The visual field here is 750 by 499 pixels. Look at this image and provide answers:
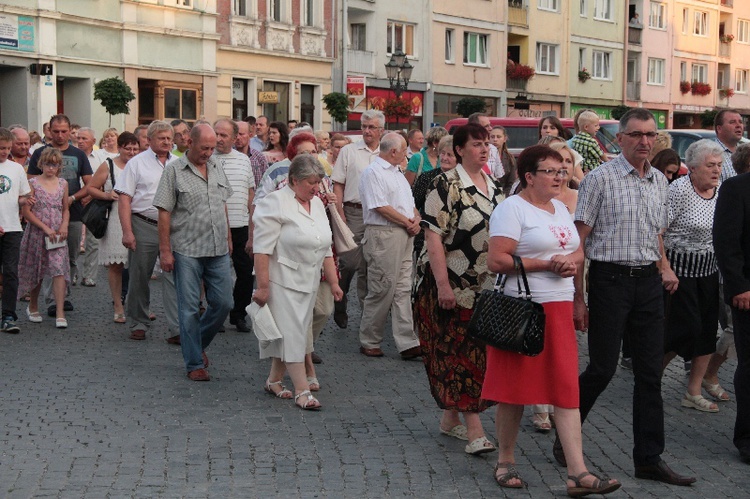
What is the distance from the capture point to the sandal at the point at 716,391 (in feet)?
30.4

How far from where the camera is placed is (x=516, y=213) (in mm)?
6477

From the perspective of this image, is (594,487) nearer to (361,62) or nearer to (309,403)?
(309,403)

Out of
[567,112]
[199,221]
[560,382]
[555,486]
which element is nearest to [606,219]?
[560,382]

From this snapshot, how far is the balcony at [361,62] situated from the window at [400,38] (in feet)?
4.65

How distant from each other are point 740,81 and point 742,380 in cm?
7157

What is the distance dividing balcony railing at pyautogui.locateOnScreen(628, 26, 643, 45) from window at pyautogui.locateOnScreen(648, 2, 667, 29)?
56.5 inches

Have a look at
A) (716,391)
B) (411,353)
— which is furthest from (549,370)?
(411,353)

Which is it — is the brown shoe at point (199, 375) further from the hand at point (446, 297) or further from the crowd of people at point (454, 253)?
the hand at point (446, 297)

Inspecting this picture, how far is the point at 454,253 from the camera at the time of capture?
7504 mm

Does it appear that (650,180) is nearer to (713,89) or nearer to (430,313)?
(430,313)

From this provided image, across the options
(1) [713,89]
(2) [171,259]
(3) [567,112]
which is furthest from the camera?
(1) [713,89]

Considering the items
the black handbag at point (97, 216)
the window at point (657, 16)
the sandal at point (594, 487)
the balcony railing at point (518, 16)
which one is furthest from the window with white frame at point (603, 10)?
the sandal at point (594, 487)

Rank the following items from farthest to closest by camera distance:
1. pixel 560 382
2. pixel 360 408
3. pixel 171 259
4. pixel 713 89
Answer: pixel 713 89 → pixel 171 259 → pixel 360 408 → pixel 560 382

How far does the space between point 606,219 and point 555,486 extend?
4.84ft
